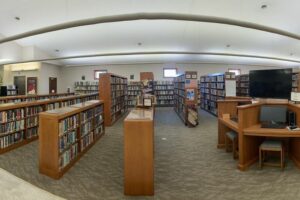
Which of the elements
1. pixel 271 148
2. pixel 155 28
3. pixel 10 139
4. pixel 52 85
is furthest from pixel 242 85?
pixel 52 85

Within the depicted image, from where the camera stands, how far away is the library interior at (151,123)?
296 cm

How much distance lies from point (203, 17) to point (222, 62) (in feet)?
44.6

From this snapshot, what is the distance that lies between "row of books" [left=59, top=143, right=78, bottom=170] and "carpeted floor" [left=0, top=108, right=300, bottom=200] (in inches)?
7.1

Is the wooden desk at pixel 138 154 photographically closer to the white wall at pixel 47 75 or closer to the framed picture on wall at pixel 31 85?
the white wall at pixel 47 75

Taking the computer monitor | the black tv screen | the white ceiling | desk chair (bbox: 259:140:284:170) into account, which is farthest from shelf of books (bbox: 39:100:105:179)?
the white ceiling

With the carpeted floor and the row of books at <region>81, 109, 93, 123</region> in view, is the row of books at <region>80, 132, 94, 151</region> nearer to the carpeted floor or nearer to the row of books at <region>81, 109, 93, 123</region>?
the carpeted floor

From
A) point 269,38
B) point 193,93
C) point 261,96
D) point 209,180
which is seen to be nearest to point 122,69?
point 193,93

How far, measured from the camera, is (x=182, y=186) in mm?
3160

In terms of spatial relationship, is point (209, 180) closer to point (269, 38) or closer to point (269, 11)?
point (269, 11)

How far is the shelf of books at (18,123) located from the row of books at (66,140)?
1.81 meters

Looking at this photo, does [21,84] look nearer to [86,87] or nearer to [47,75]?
[47,75]

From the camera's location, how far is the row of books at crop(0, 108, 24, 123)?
4.75 meters

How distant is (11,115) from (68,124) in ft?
6.64

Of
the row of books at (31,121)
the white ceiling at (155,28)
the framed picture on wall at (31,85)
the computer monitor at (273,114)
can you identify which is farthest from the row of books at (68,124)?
the framed picture on wall at (31,85)
